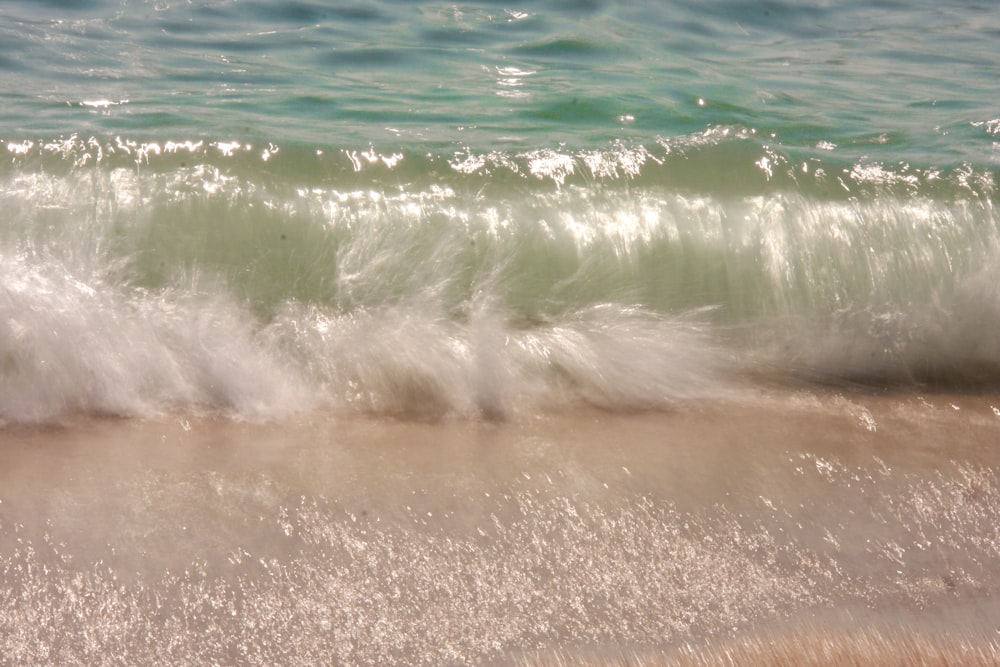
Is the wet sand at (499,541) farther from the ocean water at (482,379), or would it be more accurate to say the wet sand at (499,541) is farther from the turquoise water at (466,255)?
the turquoise water at (466,255)

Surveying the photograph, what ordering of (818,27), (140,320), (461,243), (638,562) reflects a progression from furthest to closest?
(818,27) < (461,243) < (140,320) < (638,562)

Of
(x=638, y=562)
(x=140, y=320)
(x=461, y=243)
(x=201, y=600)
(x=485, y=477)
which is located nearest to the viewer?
(x=201, y=600)

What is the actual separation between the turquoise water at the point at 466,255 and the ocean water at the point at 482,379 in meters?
0.01

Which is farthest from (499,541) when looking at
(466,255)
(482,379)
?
(466,255)

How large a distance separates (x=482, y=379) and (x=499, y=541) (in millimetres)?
609

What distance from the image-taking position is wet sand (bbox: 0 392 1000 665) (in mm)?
1788

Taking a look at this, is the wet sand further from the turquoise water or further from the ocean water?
the turquoise water

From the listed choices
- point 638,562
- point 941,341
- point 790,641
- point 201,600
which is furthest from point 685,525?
point 941,341

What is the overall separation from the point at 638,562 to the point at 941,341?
1.39 m

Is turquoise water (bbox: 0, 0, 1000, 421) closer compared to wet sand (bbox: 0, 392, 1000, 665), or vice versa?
wet sand (bbox: 0, 392, 1000, 665)

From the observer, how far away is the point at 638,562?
6.55ft

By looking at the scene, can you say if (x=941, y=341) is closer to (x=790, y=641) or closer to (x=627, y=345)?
(x=627, y=345)

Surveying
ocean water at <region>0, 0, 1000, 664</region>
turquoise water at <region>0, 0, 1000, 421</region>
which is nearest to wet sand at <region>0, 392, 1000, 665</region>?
ocean water at <region>0, 0, 1000, 664</region>

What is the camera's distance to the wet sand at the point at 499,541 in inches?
70.4
